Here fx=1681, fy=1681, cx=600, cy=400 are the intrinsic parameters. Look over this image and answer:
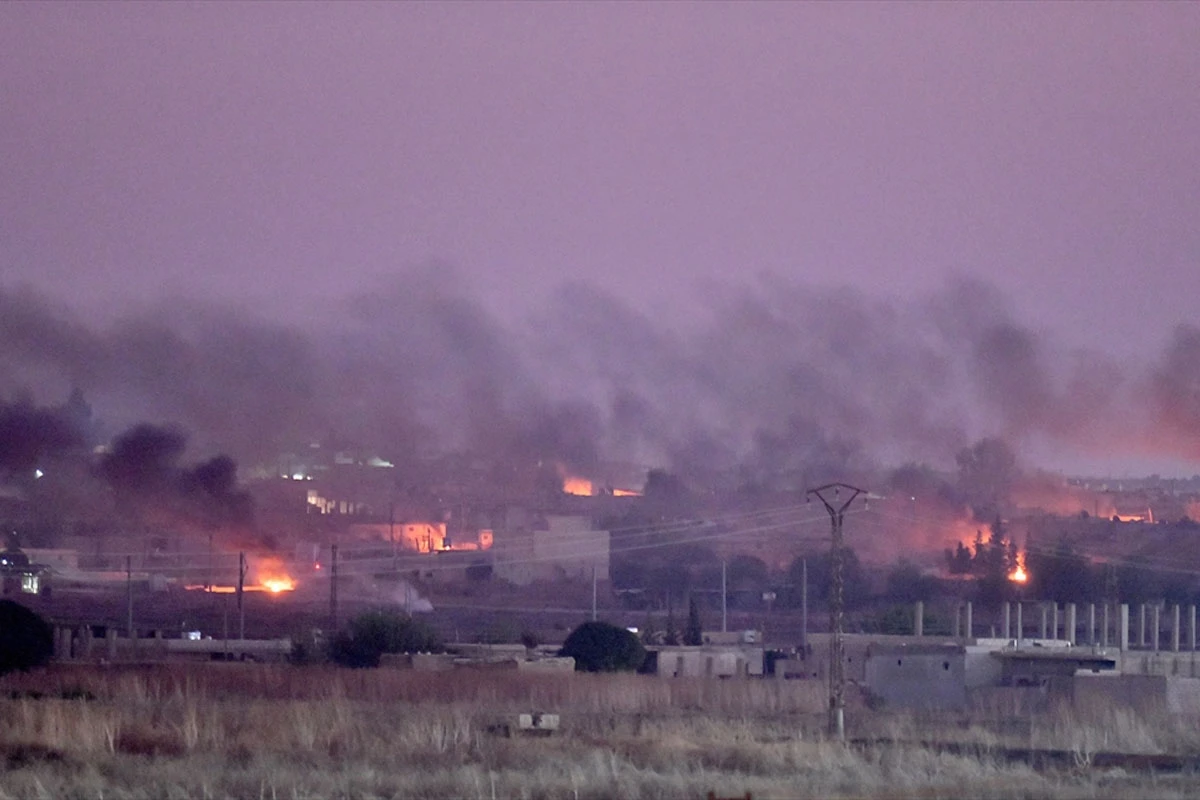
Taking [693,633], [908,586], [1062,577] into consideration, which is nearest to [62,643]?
[693,633]

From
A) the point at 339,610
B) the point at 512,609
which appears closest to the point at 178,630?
the point at 339,610

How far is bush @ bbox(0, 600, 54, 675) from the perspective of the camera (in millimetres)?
45031

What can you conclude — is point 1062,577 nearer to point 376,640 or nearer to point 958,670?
point 958,670

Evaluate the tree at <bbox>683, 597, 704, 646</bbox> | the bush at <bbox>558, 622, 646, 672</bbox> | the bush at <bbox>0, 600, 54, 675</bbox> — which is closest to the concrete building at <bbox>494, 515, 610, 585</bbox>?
the tree at <bbox>683, 597, 704, 646</bbox>

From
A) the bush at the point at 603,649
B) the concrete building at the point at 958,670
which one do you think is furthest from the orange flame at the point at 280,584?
the concrete building at the point at 958,670

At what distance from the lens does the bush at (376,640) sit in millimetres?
55603

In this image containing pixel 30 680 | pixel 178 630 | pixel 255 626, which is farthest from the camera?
pixel 255 626

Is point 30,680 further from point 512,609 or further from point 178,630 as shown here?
point 512,609

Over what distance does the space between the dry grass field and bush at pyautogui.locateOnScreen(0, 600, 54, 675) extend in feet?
8.80

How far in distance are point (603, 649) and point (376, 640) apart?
26.1 feet

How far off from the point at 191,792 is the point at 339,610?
5930 centimetres

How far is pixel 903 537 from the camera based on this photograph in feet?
369

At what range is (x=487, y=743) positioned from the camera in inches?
1109

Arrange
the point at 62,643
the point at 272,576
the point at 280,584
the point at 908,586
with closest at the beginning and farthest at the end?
the point at 62,643, the point at 280,584, the point at 272,576, the point at 908,586
